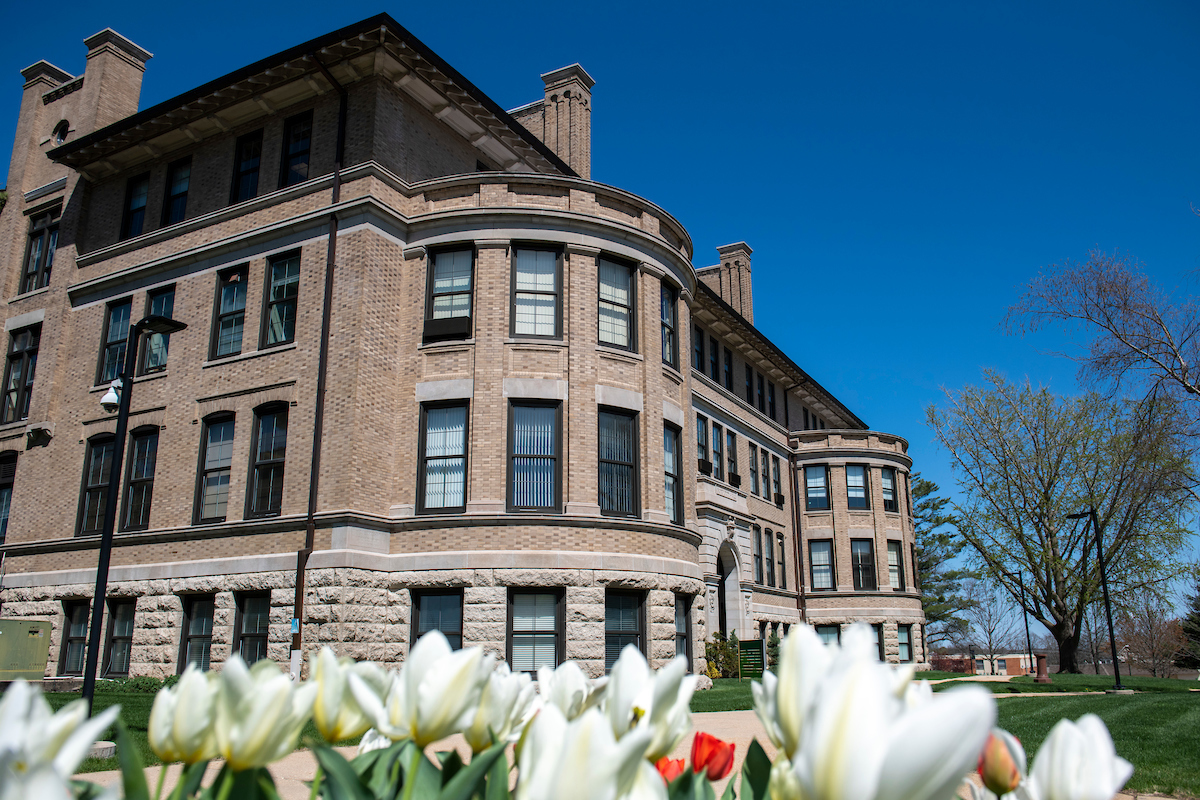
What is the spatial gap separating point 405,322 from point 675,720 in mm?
19791

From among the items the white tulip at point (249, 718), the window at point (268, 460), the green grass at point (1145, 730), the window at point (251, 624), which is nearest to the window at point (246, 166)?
the window at point (268, 460)

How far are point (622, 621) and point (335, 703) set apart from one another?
18507 mm

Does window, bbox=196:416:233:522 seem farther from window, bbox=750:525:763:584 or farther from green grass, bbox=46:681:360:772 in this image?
window, bbox=750:525:763:584

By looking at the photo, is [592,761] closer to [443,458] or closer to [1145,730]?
[1145,730]

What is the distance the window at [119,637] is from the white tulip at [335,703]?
22.1 meters

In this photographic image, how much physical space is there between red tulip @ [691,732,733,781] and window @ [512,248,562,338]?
18.7 metres

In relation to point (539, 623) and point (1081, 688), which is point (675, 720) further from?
point (1081, 688)

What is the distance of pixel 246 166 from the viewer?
22.9m

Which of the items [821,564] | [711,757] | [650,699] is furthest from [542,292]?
[821,564]

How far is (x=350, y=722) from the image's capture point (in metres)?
1.87

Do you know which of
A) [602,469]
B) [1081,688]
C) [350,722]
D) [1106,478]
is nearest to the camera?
[350,722]

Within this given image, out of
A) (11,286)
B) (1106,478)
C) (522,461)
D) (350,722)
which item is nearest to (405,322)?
(522,461)

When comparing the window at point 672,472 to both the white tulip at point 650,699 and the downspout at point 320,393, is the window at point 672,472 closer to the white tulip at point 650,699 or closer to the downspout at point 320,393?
the downspout at point 320,393

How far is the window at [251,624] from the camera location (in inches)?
750
